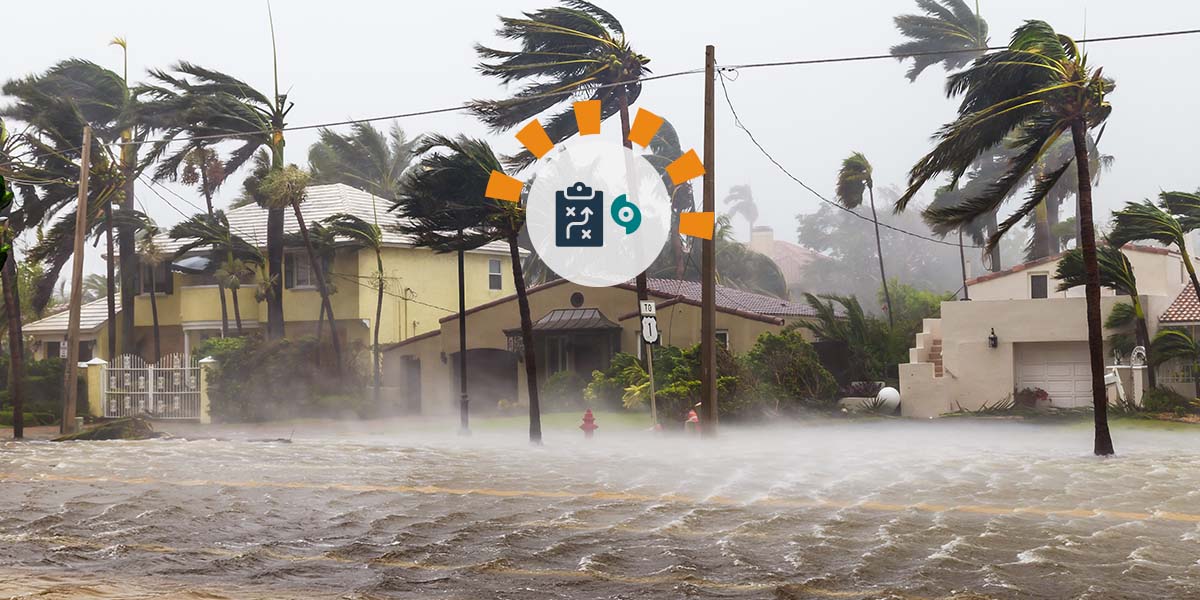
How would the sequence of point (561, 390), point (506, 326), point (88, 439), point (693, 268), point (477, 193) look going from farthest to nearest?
1. point (693, 268)
2. point (506, 326)
3. point (561, 390)
4. point (88, 439)
5. point (477, 193)

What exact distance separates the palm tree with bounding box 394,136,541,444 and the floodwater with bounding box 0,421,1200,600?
3.68 metres

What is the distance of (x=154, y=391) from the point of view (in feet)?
143

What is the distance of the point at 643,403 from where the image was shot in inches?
1382

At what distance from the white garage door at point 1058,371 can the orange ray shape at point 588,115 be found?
14502 millimetres

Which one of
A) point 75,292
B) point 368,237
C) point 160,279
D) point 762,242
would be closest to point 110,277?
point 160,279

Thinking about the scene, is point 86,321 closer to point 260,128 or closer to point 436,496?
point 260,128

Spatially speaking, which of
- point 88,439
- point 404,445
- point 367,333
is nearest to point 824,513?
point 404,445

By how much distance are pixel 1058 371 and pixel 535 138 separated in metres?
17.1

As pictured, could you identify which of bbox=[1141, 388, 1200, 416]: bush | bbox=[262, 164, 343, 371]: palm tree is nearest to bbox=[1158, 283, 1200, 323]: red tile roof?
bbox=[1141, 388, 1200, 416]: bush

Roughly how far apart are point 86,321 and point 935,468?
136 feet

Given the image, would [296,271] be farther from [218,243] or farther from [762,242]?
[762,242]

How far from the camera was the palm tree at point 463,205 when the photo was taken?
91.0ft

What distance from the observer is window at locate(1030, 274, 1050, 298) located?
1556 inches

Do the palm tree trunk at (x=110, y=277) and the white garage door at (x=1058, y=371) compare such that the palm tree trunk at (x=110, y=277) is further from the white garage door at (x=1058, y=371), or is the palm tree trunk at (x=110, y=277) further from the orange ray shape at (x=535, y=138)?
the white garage door at (x=1058, y=371)
